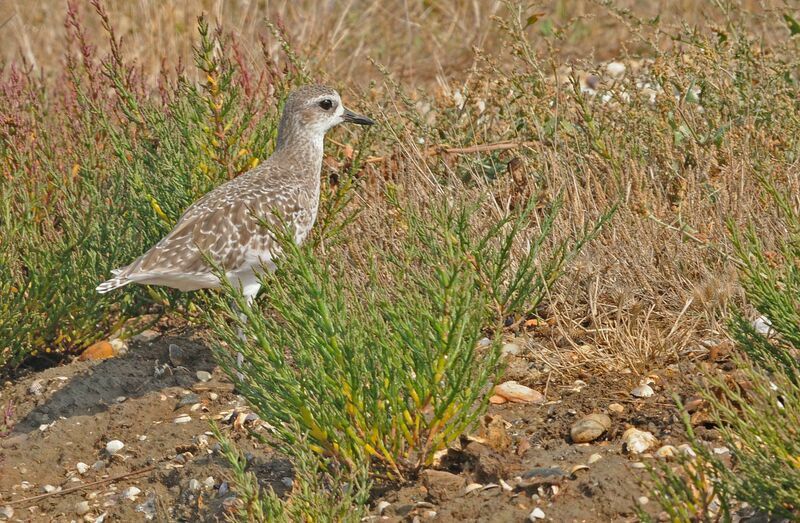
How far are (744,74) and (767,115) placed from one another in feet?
0.87

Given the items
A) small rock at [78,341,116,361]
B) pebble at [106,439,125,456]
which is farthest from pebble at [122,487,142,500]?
small rock at [78,341,116,361]

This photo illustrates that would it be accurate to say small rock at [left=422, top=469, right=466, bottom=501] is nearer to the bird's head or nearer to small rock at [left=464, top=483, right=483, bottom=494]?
small rock at [left=464, top=483, right=483, bottom=494]

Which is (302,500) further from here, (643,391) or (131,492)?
(643,391)

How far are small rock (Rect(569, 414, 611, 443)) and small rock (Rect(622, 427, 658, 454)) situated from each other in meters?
0.10

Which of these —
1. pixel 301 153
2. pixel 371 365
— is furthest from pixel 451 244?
pixel 301 153

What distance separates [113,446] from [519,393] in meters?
1.96

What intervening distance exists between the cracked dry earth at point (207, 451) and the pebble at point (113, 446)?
2 cm

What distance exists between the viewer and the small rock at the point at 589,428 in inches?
180

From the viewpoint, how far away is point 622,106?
651 centimetres

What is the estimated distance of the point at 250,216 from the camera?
18.3 feet

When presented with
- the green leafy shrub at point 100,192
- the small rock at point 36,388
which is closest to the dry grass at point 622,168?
the green leafy shrub at point 100,192


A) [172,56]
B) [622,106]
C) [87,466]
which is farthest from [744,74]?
[172,56]

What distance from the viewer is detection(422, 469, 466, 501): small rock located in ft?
13.9

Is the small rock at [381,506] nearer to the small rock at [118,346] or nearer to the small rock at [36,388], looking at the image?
the small rock at [36,388]
